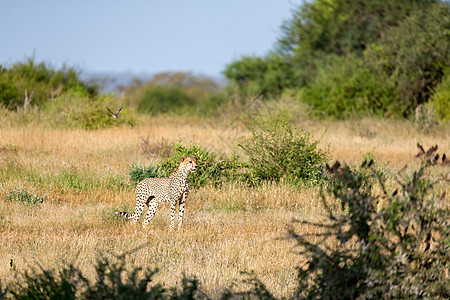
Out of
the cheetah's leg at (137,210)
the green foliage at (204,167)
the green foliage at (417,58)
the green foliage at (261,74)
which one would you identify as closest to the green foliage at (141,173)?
the green foliage at (204,167)

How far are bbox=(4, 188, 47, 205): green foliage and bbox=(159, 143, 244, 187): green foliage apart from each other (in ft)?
6.52

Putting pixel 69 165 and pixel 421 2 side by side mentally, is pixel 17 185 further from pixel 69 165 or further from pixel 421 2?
pixel 421 2

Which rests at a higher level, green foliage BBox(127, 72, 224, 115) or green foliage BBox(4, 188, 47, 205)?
green foliage BBox(127, 72, 224, 115)

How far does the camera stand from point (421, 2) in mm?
27328

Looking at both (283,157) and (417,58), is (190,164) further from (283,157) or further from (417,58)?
(417,58)

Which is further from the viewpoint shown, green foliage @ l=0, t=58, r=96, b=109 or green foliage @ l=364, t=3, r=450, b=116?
green foliage @ l=364, t=3, r=450, b=116

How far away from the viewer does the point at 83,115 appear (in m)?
16.3

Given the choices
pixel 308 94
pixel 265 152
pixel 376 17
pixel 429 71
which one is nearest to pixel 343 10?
pixel 376 17

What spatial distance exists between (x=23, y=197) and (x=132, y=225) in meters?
2.32

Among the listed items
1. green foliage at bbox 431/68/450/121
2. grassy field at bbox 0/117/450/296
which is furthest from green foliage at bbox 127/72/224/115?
grassy field at bbox 0/117/450/296

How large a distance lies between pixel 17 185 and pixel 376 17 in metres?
24.9

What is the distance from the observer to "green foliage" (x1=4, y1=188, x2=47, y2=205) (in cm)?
769

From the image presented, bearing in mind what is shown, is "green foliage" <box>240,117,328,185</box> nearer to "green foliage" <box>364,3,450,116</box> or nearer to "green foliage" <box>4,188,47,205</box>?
"green foliage" <box>4,188,47,205</box>

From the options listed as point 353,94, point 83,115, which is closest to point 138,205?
point 83,115
